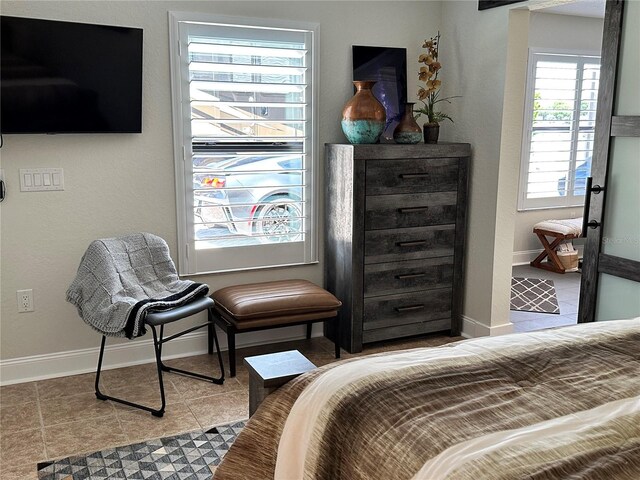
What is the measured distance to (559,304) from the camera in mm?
4992

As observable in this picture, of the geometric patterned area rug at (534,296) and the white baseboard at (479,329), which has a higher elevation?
the white baseboard at (479,329)

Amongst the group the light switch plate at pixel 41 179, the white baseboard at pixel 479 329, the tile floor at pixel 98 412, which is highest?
the light switch plate at pixel 41 179

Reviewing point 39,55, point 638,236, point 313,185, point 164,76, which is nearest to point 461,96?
point 313,185

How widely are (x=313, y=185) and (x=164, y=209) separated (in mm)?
941

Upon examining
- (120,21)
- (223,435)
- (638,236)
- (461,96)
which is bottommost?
(223,435)

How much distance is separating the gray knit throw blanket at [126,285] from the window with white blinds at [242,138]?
333 millimetres

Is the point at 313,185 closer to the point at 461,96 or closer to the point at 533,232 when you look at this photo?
the point at 461,96

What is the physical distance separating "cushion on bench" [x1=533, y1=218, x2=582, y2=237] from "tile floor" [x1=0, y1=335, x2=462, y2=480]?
325 centimetres

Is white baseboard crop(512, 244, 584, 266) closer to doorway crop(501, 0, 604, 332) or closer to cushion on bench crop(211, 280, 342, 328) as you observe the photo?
doorway crop(501, 0, 604, 332)

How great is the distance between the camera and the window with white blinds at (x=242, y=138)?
3.57 m

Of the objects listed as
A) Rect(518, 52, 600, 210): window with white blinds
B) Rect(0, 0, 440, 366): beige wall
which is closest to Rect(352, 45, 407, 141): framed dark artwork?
Rect(0, 0, 440, 366): beige wall

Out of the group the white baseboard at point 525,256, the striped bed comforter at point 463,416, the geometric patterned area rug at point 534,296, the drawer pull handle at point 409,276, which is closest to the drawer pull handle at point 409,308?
the drawer pull handle at point 409,276

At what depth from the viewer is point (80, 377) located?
3469mm

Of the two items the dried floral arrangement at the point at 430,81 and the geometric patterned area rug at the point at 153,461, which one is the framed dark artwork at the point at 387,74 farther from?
the geometric patterned area rug at the point at 153,461
